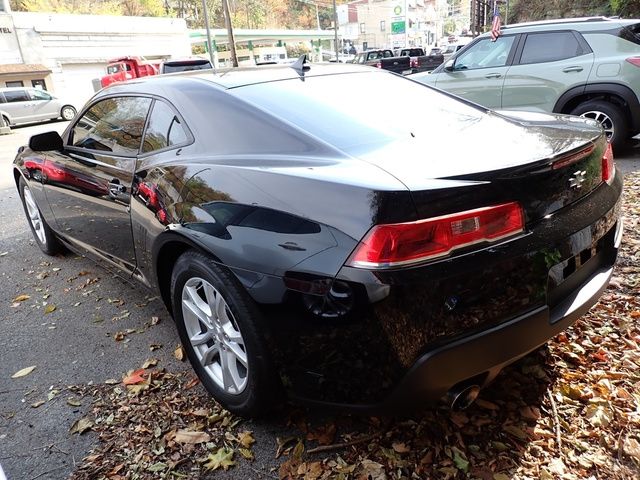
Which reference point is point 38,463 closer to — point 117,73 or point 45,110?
point 45,110

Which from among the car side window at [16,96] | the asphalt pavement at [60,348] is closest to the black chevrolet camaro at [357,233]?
the asphalt pavement at [60,348]

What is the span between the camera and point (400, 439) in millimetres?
2189

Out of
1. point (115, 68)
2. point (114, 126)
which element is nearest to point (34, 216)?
A: point (114, 126)

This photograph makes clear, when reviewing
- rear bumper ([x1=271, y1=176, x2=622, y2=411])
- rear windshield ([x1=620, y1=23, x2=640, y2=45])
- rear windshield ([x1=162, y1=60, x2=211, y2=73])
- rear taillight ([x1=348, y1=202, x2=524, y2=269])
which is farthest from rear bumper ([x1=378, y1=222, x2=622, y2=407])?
rear windshield ([x1=162, y1=60, x2=211, y2=73])

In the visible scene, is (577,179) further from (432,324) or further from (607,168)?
(432,324)

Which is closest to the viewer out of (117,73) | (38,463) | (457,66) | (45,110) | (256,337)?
(256,337)

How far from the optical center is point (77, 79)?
3347 centimetres

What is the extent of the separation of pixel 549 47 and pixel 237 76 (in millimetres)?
5393

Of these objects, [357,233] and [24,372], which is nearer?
[357,233]

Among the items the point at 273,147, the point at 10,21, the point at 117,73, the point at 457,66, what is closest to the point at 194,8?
the point at 10,21

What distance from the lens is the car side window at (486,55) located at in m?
7.12

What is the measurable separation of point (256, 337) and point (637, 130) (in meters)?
6.15

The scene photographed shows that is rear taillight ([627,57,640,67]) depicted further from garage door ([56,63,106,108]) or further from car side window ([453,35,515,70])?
garage door ([56,63,106,108])

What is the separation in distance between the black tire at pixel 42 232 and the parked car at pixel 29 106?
16629 mm
